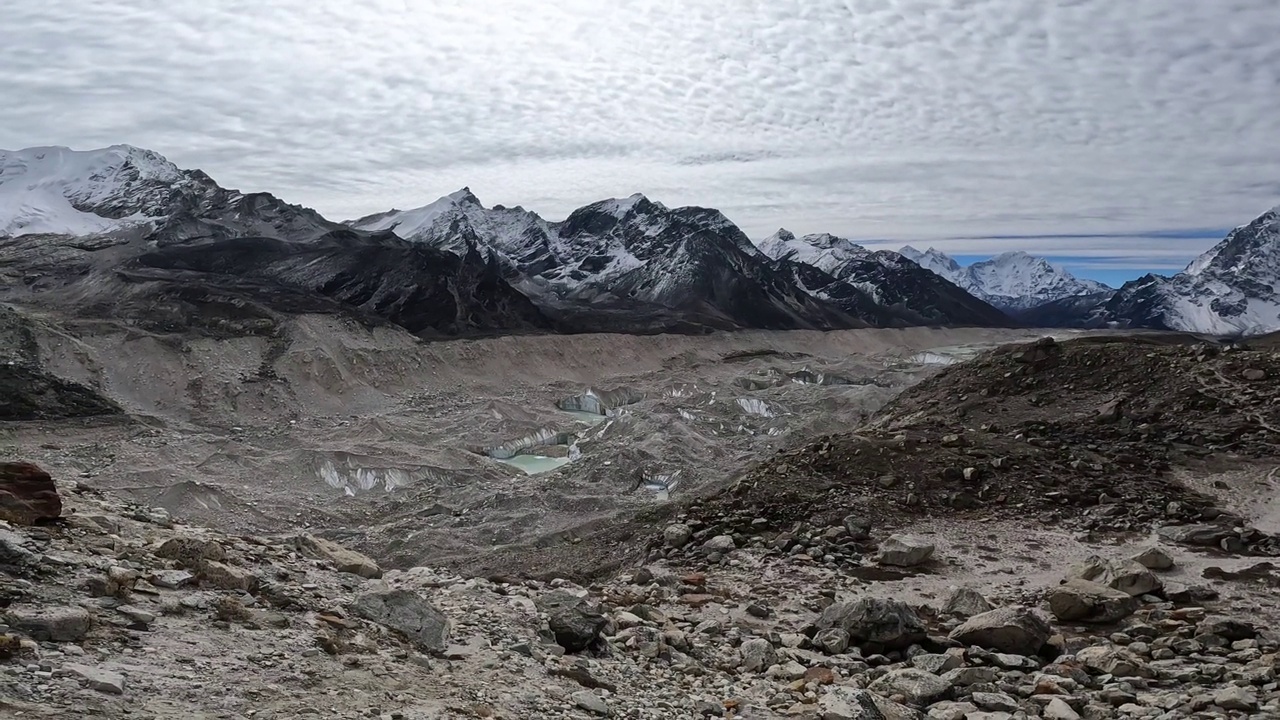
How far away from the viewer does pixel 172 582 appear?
6.80 metres

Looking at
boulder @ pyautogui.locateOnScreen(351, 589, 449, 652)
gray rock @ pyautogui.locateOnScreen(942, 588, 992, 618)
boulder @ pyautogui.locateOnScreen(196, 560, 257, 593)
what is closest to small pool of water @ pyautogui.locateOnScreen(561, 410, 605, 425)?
gray rock @ pyautogui.locateOnScreen(942, 588, 992, 618)

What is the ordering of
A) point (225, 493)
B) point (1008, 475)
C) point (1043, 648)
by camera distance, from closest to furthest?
point (1043, 648) → point (1008, 475) → point (225, 493)

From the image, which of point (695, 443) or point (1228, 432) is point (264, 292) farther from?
point (1228, 432)

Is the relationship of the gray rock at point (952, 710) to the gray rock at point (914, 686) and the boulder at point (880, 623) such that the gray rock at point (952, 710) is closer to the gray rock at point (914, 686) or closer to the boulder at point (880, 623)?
the gray rock at point (914, 686)

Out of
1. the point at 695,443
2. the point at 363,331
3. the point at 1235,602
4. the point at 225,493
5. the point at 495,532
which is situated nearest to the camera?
the point at 1235,602

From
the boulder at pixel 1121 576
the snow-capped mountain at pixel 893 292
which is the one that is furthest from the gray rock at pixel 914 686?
the snow-capped mountain at pixel 893 292

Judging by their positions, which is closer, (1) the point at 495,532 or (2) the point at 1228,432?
(2) the point at 1228,432

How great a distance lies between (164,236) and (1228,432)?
8757cm

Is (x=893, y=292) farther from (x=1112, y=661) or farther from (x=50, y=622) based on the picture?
(x=50, y=622)

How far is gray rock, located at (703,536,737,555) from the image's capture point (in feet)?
44.8

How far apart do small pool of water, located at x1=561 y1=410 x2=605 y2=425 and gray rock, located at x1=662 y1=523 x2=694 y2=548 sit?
1276 inches

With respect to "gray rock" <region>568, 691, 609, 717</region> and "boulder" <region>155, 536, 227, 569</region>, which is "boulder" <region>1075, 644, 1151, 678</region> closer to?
"gray rock" <region>568, 691, 609, 717</region>

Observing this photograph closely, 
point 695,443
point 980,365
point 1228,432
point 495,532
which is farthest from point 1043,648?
point 695,443

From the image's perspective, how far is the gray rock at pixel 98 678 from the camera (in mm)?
4855
